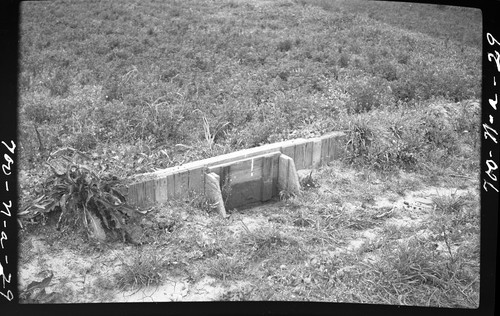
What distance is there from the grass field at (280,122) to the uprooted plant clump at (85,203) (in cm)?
10

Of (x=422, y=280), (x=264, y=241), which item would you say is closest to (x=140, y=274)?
(x=264, y=241)

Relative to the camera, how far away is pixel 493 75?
4453 mm

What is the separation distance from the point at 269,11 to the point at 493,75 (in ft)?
5.44

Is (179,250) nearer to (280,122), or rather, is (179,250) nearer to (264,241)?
(264,241)

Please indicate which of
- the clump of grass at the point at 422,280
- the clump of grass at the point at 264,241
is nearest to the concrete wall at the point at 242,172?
the clump of grass at the point at 264,241

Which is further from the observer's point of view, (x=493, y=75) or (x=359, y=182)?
(x=359, y=182)

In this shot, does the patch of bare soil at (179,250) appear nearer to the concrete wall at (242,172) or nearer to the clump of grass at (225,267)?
the clump of grass at (225,267)

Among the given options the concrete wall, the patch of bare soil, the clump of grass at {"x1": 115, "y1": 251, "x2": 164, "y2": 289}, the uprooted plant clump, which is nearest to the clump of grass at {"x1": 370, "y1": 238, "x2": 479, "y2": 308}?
the patch of bare soil

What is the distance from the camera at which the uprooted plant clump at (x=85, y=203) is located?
4512 millimetres

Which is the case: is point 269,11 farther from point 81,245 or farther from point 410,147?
point 81,245

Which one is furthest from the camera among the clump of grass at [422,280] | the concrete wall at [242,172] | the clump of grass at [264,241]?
the concrete wall at [242,172]

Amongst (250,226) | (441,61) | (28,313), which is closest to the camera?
(28,313)

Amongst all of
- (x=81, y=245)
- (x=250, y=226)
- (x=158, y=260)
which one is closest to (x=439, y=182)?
(x=250, y=226)

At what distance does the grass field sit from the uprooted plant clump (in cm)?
10
